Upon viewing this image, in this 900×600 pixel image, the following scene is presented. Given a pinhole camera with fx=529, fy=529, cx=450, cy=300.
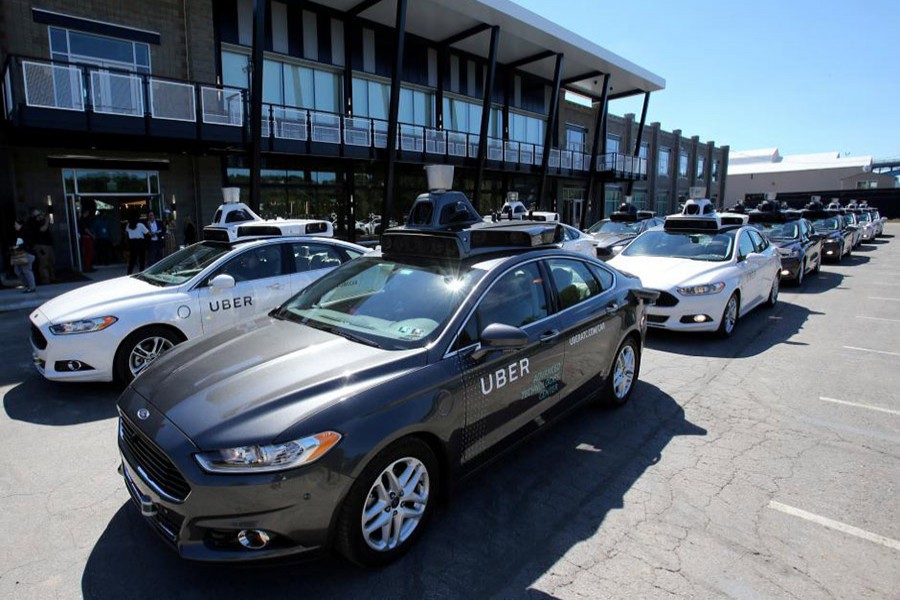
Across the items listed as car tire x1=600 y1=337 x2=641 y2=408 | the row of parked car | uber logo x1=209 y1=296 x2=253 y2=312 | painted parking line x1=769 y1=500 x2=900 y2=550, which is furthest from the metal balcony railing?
painted parking line x1=769 y1=500 x2=900 y2=550

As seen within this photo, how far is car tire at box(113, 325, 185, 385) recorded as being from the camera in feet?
16.9

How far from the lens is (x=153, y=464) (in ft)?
8.38

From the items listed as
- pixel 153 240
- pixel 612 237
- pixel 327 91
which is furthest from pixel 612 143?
pixel 153 240

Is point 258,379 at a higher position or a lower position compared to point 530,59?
lower

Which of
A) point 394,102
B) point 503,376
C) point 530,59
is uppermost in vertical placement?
point 530,59

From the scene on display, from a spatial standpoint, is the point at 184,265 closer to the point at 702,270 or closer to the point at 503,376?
the point at 503,376

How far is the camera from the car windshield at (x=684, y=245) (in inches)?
317

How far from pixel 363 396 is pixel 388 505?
0.58 m

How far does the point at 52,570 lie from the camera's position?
8.83 feet

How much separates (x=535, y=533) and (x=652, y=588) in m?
0.67

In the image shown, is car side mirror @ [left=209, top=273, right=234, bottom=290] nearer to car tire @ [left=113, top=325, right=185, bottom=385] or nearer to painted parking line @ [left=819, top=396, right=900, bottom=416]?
car tire @ [left=113, top=325, right=185, bottom=385]

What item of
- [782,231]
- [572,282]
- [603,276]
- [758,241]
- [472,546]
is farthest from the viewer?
[782,231]

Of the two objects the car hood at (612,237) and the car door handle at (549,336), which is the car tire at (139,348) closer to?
the car door handle at (549,336)

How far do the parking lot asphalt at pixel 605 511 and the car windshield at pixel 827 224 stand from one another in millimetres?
15027
